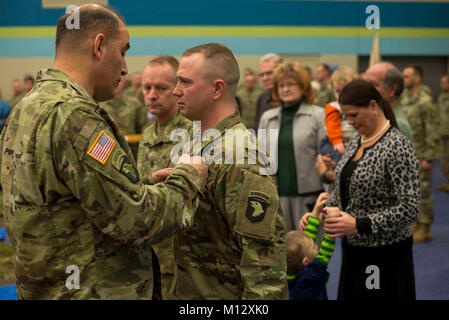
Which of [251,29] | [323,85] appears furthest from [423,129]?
[251,29]

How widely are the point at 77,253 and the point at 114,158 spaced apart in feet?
0.90

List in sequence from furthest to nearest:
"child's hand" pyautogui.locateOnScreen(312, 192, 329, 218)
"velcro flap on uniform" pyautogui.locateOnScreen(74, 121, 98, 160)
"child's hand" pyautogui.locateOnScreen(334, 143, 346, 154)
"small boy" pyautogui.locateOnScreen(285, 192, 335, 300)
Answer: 1. "child's hand" pyautogui.locateOnScreen(334, 143, 346, 154)
2. "child's hand" pyautogui.locateOnScreen(312, 192, 329, 218)
3. "small boy" pyautogui.locateOnScreen(285, 192, 335, 300)
4. "velcro flap on uniform" pyautogui.locateOnScreen(74, 121, 98, 160)

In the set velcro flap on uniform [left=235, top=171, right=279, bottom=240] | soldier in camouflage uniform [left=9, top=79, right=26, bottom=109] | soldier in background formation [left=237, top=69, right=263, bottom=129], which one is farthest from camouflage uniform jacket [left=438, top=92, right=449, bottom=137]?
soldier in camouflage uniform [left=9, top=79, right=26, bottom=109]

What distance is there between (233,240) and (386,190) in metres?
0.94

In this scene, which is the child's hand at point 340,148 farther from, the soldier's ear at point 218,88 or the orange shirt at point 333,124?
the soldier's ear at point 218,88

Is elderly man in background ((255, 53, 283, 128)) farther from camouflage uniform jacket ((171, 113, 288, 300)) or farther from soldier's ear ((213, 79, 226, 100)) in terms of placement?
camouflage uniform jacket ((171, 113, 288, 300))

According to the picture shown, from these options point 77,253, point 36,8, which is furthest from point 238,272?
point 36,8

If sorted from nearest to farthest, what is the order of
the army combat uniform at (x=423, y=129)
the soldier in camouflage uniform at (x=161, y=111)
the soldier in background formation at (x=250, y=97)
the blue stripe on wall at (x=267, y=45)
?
1. the soldier in camouflage uniform at (x=161, y=111)
2. the army combat uniform at (x=423, y=129)
3. the soldier in background formation at (x=250, y=97)
4. the blue stripe on wall at (x=267, y=45)

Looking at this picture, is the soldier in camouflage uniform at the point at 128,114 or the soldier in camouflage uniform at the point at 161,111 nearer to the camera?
the soldier in camouflage uniform at the point at 161,111

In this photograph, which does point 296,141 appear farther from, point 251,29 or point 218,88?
point 251,29

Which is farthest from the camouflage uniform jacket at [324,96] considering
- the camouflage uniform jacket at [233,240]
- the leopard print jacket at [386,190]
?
the camouflage uniform jacket at [233,240]

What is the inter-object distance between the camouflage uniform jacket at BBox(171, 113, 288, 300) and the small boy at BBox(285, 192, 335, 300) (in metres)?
0.59

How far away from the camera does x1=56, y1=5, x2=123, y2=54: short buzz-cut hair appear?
1.29m

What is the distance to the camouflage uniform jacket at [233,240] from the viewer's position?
54.7 inches
